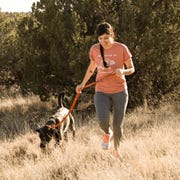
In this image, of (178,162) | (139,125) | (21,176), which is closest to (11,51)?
(139,125)

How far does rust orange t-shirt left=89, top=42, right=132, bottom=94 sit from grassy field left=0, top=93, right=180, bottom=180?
910 millimetres

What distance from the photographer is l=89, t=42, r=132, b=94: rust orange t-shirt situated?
5.04 metres

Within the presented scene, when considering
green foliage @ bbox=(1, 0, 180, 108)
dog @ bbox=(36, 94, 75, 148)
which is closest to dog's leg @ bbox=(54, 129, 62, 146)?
dog @ bbox=(36, 94, 75, 148)

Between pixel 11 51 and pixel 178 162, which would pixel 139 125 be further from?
pixel 11 51

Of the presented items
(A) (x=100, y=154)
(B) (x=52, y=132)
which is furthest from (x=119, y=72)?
(B) (x=52, y=132)

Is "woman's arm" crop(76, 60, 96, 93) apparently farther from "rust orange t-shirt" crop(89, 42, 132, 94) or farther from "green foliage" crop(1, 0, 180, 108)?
"green foliage" crop(1, 0, 180, 108)

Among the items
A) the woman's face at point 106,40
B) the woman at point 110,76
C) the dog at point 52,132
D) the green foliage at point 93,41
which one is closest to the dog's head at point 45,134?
the dog at point 52,132

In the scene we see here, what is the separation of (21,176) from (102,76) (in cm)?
163

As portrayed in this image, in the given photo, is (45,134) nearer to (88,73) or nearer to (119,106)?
(88,73)

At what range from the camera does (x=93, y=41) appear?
9.07m

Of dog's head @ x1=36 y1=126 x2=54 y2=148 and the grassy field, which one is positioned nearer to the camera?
the grassy field

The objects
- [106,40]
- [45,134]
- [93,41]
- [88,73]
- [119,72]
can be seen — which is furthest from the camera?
[93,41]

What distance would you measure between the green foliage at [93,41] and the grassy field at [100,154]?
1.02m

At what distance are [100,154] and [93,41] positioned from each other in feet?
12.7
